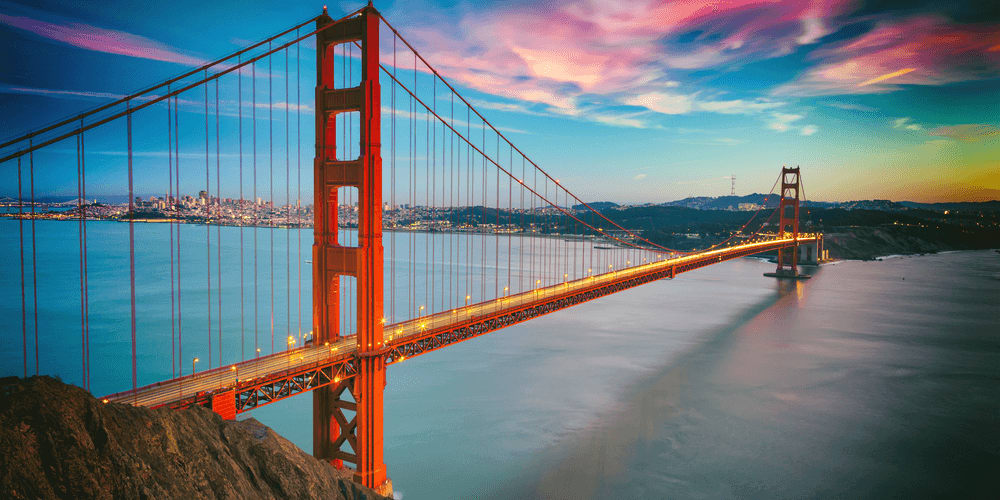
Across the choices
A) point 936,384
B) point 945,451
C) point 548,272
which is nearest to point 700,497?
point 945,451

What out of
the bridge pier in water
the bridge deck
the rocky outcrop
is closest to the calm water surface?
the bridge pier in water

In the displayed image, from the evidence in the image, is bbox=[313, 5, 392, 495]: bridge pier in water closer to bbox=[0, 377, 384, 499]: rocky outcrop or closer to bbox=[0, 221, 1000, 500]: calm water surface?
bbox=[0, 221, 1000, 500]: calm water surface

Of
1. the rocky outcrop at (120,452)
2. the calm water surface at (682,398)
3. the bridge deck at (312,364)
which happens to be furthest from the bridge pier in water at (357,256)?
the rocky outcrop at (120,452)

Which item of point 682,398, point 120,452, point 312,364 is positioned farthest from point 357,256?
point 682,398

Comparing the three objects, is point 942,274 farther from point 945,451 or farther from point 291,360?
point 291,360

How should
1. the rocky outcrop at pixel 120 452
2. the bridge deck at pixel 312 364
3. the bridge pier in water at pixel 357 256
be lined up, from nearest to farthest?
the rocky outcrop at pixel 120 452 < the bridge deck at pixel 312 364 < the bridge pier in water at pixel 357 256

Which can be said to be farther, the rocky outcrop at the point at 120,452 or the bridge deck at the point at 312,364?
the bridge deck at the point at 312,364

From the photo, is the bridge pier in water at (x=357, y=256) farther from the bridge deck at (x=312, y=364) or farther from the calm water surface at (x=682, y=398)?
the calm water surface at (x=682, y=398)
